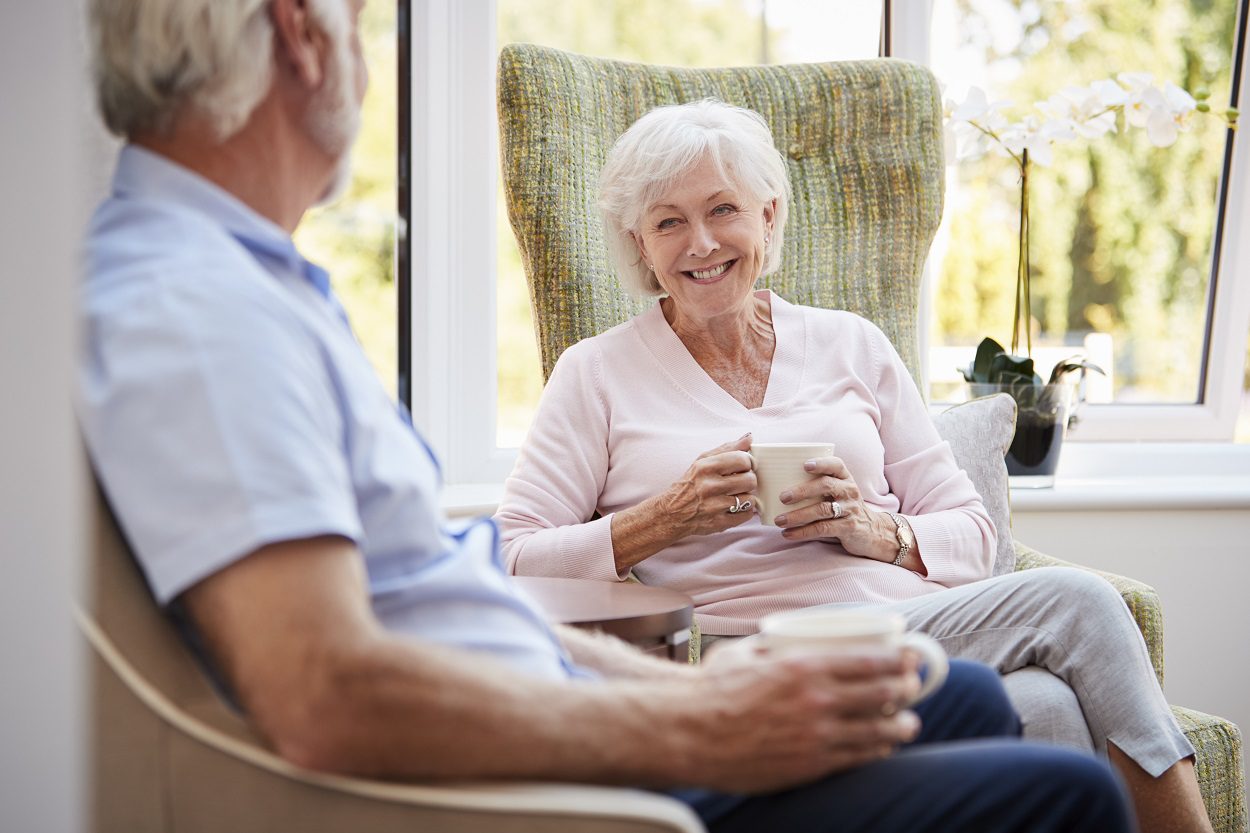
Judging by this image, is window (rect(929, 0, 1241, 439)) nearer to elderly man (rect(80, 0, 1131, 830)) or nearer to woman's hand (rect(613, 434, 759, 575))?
woman's hand (rect(613, 434, 759, 575))

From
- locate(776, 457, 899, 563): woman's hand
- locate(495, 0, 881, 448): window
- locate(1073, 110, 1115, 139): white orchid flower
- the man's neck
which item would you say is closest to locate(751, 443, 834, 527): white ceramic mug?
locate(776, 457, 899, 563): woman's hand

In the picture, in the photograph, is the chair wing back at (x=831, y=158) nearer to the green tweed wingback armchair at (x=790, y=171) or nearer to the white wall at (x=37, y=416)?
the green tweed wingback armchair at (x=790, y=171)

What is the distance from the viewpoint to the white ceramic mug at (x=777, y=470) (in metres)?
1.50

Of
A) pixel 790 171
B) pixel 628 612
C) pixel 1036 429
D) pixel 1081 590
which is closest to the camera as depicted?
pixel 628 612

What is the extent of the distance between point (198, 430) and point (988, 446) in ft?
5.01

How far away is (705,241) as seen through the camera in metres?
1.78

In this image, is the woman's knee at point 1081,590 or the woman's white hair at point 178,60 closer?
the woman's white hair at point 178,60

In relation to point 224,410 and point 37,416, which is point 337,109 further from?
point 37,416

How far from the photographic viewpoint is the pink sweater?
1.66 metres

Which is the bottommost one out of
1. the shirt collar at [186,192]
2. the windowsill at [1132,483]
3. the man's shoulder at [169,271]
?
the windowsill at [1132,483]

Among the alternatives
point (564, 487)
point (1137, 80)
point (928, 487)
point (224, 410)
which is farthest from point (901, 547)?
point (1137, 80)

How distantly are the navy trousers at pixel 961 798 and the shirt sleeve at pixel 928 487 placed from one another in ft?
2.77

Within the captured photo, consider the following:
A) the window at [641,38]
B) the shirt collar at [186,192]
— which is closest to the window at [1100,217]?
the window at [641,38]

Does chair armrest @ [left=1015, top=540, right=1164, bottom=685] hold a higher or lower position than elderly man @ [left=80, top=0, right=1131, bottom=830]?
lower
